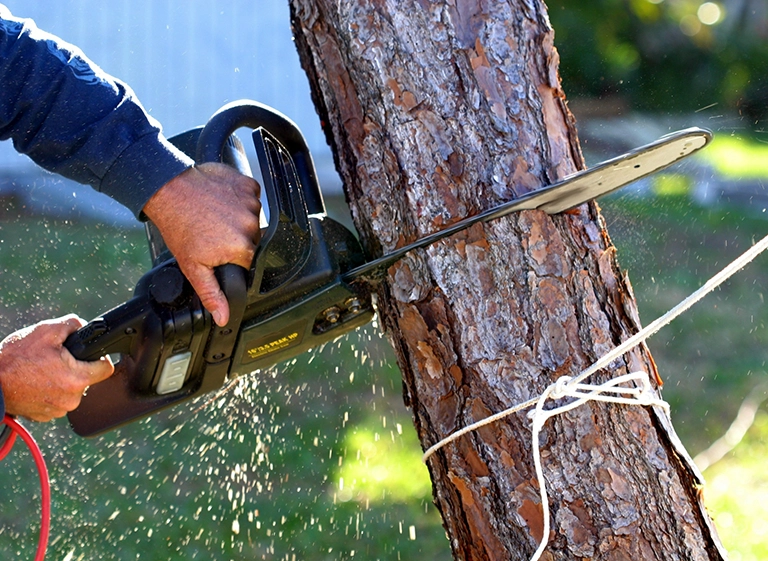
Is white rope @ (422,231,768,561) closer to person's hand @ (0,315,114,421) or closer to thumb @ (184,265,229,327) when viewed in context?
thumb @ (184,265,229,327)

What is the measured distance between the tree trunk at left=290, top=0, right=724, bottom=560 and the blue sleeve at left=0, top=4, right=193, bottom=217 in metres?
0.35

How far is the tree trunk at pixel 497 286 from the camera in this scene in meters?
1.28

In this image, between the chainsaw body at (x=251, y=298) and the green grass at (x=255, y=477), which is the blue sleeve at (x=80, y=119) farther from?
the green grass at (x=255, y=477)

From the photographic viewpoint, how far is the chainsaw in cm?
138

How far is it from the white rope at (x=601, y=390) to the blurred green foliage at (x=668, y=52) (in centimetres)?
417

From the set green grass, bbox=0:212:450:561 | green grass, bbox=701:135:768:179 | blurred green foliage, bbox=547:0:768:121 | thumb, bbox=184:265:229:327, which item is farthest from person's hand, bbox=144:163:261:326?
green grass, bbox=701:135:768:179

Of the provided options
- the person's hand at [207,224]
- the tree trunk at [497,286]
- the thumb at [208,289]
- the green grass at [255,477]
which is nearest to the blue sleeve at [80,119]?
the person's hand at [207,224]

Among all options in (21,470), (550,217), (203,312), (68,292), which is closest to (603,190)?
(550,217)

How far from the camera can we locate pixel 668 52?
19.9 ft

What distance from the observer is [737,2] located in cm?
663

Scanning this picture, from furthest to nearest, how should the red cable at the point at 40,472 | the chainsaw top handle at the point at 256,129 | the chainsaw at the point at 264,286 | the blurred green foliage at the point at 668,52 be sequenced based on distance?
the blurred green foliage at the point at 668,52
the red cable at the point at 40,472
the chainsaw top handle at the point at 256,129
the chainsaw at the point at 264,286

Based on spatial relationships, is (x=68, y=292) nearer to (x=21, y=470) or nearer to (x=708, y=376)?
(x=21, y=470)

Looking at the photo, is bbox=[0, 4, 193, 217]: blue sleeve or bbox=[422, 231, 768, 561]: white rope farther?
bbox=[0, 4, 193, 217]: blue sleeve

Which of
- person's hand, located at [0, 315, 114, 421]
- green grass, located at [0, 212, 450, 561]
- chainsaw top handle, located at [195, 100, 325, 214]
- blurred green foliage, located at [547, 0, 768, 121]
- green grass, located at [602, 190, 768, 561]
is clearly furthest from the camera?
blurred green foliage, located at [547, 0, 768, 121]
